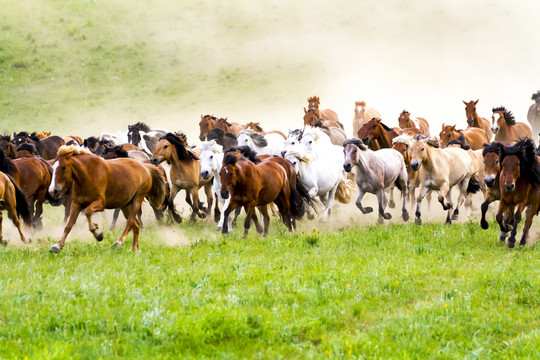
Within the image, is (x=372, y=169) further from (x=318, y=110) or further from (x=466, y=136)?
(x=318, y=110)

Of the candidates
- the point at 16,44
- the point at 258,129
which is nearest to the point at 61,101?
the point at 16,44

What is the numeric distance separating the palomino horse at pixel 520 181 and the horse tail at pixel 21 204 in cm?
856

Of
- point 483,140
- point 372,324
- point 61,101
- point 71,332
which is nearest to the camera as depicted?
point 71,332

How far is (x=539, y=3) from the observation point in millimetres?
81625

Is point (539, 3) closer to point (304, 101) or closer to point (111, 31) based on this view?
point (304, 101)

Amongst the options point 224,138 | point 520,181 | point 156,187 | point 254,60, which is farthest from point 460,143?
point 254,60

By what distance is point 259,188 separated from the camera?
49.0 ft

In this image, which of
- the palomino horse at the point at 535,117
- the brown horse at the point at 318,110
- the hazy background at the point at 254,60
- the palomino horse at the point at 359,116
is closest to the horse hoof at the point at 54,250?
the brown horse at the point at 318,110

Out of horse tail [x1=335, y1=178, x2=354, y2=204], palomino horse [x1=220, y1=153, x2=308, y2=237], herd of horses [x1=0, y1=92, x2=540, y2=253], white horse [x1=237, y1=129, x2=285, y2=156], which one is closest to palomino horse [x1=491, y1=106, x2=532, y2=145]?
herd of horses [x1=0, y1=92, x2=540, y2=253]

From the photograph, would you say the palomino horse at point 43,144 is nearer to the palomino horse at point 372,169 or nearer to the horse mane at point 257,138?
the horse mane at point 257,138

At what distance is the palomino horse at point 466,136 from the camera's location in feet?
73.7

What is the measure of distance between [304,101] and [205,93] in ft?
23.1

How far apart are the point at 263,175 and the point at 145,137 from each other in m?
9.96

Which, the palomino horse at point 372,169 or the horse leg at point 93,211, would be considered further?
the palomino horse at point 372,169
